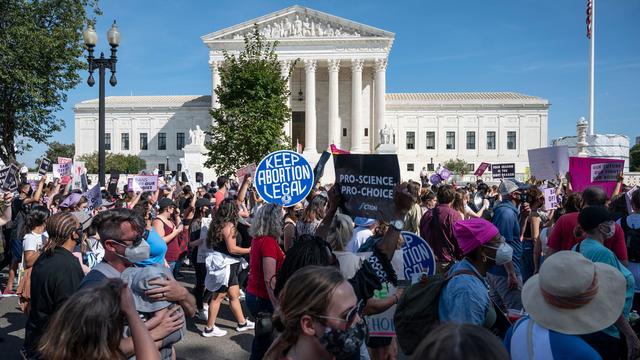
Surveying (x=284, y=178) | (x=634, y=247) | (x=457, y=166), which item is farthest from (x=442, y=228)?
(x=457, y=166)

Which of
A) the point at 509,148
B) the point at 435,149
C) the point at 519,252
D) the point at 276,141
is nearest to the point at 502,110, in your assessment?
the point at 509,148

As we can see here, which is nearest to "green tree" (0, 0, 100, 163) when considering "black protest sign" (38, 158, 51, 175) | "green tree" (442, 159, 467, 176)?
"black protest sign" (38, 158, 51, 175)

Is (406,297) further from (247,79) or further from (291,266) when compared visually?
(247,79)

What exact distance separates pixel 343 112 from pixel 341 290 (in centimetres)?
5871

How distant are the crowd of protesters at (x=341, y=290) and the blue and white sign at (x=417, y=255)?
0.45 meters

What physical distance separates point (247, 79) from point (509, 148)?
46993 millimetres

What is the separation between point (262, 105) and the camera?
2428 centimetres

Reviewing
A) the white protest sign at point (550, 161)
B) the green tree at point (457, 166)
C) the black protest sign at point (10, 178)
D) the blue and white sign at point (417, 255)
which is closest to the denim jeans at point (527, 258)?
the white protest sign at point (550, 161)

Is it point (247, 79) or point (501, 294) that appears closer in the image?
point (501, 294)

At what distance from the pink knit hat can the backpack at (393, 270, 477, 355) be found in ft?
0.85

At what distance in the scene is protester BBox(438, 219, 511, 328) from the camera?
8.99 ft

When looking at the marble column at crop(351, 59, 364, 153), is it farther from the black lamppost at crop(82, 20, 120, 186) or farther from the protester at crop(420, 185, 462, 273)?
the protester at crop(420, 185, 462, 273)

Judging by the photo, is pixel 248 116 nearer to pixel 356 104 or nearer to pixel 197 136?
pixel 197 136

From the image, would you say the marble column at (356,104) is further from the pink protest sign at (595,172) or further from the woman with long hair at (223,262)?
the woman with long hair at (223,262)
